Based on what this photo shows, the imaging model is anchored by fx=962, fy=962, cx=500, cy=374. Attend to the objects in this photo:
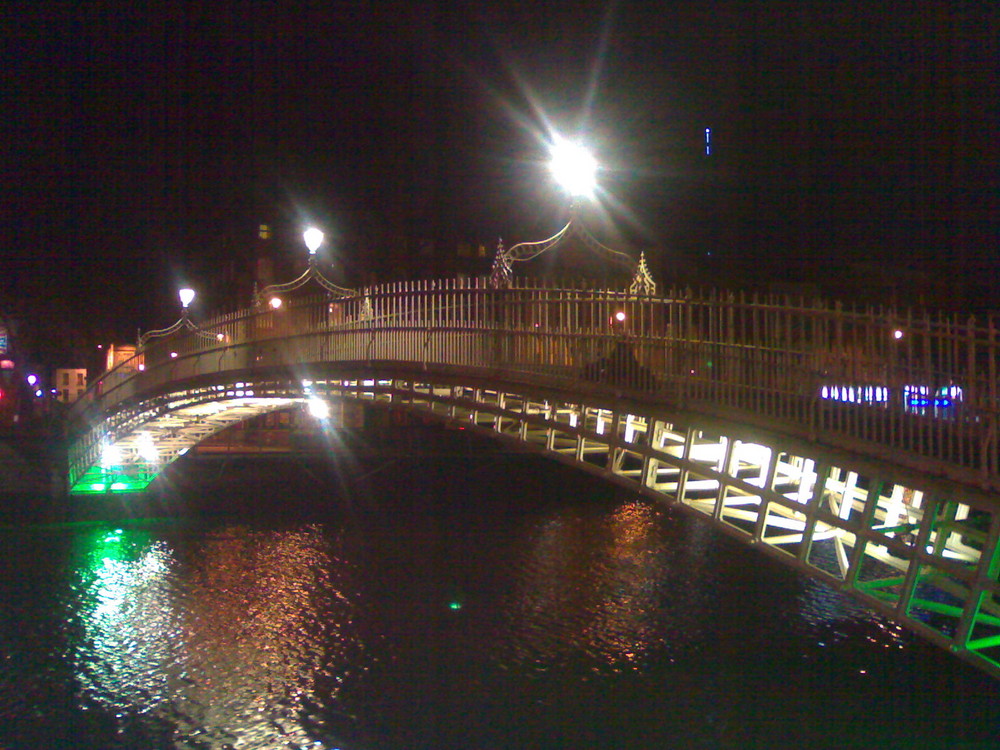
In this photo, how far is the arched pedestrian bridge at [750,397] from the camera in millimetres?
7504

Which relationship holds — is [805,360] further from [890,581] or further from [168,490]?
[168,490]

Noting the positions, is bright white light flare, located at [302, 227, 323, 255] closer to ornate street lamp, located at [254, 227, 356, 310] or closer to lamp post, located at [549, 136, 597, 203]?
ornate street lamp, located at [254, 227, 356, 310]

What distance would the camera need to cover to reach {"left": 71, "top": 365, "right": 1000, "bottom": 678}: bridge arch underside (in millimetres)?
7660

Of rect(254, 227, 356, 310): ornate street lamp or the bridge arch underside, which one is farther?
rect(254, 227, 356, 310): ornate street lamp

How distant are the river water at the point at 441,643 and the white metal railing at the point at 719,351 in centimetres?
472

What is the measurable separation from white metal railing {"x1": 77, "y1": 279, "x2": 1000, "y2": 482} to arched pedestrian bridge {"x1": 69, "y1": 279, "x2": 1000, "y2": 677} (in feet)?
0.08

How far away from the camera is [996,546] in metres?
7.10

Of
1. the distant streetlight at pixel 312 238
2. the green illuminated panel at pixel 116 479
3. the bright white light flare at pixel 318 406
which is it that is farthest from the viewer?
the green illuminated panel at pixel 116 479

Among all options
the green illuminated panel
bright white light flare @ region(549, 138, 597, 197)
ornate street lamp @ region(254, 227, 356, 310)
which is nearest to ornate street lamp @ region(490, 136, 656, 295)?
bright white light flare @ region(549, 138, 597, 197)

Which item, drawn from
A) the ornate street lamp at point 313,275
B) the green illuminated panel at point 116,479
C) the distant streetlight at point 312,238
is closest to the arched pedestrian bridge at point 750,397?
the ornate street lamp at point 313,275

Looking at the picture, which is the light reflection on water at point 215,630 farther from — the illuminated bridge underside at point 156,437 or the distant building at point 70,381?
the distant building at point 70,381

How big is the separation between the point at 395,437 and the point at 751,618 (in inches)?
944

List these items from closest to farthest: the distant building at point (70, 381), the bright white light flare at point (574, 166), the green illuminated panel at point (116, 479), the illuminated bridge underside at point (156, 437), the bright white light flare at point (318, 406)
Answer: the bright white light flare at point (574, 166) < the bright white light flare at point (318, 406) < the illuminated bridge underside at point (156, 437) < the green illuminated panel at point (116, 479) < the distant building at point (70, 381)

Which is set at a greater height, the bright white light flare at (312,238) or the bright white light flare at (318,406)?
the bright white light flare at (312,238)
